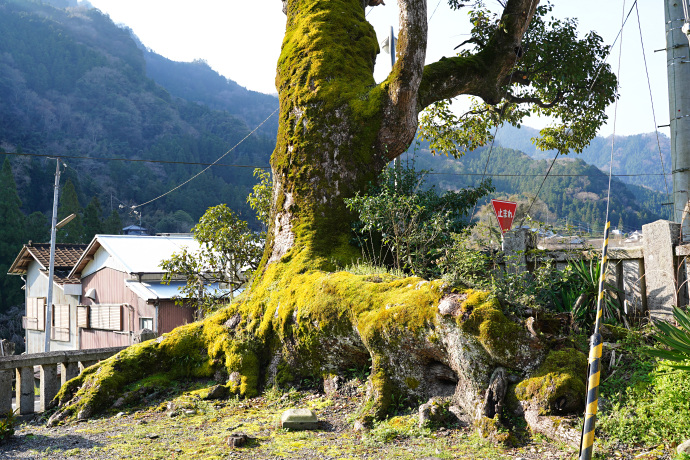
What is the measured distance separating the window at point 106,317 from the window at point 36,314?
19.7ft

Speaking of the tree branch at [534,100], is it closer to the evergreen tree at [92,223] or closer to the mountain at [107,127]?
the evergreen tree at [92,223]

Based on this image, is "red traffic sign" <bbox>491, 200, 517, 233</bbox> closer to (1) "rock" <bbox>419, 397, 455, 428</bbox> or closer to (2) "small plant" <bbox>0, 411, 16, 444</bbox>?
(1) "rock" <bbox>419, 397, 455, 428</bbox>

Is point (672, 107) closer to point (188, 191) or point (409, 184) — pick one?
point (409, 184)

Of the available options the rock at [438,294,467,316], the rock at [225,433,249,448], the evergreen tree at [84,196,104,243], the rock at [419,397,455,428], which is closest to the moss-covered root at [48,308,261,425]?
the rock at [225,433,249,448]

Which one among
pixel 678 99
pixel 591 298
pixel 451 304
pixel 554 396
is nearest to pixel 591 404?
pixel 554 396

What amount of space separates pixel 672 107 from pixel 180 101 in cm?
8888

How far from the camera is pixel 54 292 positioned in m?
27.1

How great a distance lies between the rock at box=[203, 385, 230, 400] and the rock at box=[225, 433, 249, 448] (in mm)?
2136

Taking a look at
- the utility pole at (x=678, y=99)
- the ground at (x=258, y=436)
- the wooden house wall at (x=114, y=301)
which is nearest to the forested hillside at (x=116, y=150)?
the wooden house wall at (x=114, y=301)

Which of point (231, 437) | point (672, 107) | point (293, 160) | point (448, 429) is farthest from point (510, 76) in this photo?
point (231, 437)

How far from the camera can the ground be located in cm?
503

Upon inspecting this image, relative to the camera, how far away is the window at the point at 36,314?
2798cm

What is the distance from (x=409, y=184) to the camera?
9094 mm

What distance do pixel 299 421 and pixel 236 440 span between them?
803mm
